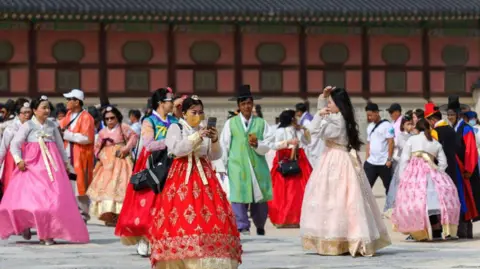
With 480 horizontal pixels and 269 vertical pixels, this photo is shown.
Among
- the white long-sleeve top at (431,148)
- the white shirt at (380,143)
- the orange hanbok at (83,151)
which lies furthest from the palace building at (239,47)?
the white long-sleeve top at (431,148)

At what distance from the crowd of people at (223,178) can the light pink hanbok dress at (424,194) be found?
13mm

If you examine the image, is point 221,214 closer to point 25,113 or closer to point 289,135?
point 25,113

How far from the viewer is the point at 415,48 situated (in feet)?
116

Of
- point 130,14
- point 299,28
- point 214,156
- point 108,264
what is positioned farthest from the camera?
point 299,28

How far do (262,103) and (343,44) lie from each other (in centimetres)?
254

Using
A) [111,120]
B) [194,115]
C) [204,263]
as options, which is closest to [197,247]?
[204,263]

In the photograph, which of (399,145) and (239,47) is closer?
(399,145)

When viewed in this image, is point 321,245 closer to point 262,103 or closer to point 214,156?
point 214,156

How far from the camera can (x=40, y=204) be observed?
14.6m

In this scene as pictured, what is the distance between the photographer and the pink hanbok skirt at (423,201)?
15.4 m

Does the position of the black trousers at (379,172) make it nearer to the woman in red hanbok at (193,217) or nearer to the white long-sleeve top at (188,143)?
the white long-sleeve top at (188,143)

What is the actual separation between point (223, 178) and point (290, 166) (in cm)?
126

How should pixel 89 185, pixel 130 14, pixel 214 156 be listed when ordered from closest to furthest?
pixel 214 156 < pixel 89 185 < pixel 130 14

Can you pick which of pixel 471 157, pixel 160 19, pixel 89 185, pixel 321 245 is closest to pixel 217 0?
pixel 160 19
